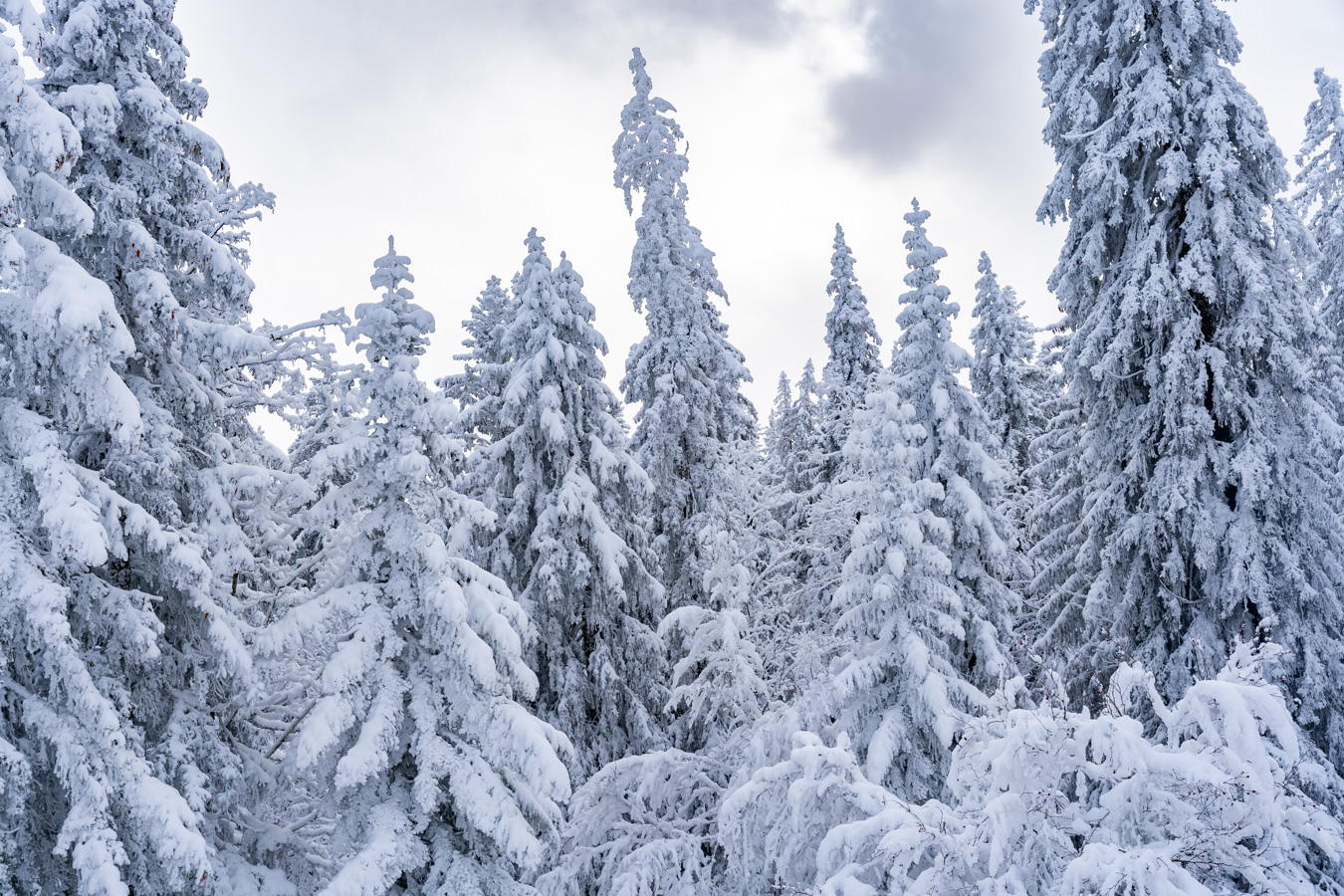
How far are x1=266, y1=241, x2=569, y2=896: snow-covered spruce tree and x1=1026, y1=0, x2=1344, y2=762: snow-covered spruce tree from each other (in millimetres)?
8585

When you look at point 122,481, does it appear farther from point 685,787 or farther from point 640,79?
point 640,79

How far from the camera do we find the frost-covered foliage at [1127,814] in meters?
4.46

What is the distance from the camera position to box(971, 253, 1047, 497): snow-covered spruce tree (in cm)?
2786

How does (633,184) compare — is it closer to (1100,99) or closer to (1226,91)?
(1100,99)

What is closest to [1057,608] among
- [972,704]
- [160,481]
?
[972,704]

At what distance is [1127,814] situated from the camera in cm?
515

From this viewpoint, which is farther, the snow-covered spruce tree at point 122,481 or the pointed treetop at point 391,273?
the pointed treetop at point 391,273

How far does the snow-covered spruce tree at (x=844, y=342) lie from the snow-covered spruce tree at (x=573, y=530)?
9203 millimetres

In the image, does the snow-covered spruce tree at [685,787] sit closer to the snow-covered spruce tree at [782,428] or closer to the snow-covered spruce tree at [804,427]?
the snow-covered spruce tree at [804,427]

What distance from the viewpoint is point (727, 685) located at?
14695 millimetres

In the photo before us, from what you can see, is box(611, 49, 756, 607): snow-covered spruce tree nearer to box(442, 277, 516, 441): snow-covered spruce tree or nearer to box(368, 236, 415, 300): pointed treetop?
box(442, 277, 516, 441): snow-covered spruce tree

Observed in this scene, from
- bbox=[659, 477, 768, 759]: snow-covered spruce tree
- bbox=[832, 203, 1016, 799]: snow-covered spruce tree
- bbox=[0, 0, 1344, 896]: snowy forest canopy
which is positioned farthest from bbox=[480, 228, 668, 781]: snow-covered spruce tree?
bbox=[832, 203, 1016, 799]: snow-covered spruce tree

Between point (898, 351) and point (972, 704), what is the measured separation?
6107 millimetres

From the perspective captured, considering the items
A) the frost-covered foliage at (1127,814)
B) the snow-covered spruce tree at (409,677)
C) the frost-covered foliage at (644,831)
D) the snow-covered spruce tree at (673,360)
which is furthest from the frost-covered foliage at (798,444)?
the frost-covered foliage at (1127,814)
